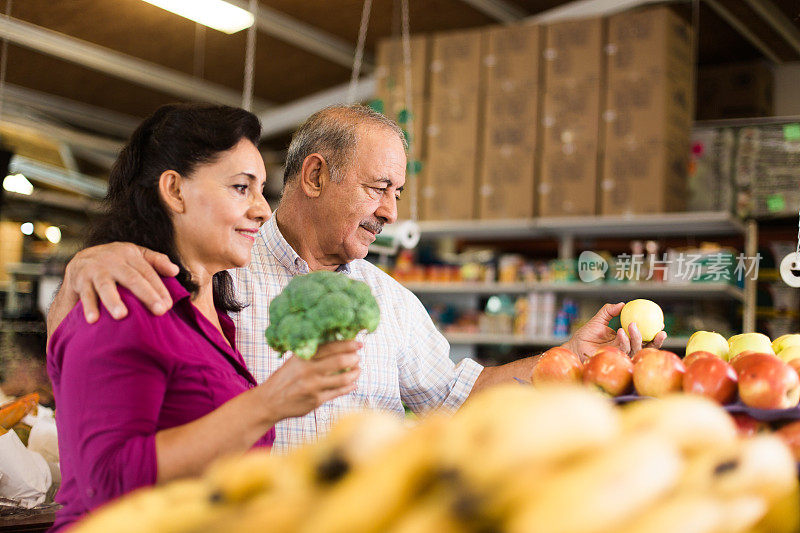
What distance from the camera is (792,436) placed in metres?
1.14

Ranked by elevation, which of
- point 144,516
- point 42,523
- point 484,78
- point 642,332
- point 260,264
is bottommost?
point 42,523

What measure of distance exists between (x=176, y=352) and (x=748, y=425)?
95 centimetres

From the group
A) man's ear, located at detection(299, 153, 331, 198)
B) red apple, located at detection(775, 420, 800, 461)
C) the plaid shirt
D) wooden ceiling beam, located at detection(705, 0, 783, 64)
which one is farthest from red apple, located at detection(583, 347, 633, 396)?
wooden ceiling beam, located at detection(705, 0, 783, 64)

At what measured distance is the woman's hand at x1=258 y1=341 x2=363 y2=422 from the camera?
1263mm

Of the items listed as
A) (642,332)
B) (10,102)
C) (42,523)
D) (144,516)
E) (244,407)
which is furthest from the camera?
(10,102)

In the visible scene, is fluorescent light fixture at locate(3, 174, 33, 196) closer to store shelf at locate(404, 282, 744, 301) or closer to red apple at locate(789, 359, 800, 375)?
store shelf at locate(404, 282, 744, 301)

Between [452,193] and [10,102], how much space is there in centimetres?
430

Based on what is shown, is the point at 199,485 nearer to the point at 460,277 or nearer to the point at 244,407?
the point at 244,407

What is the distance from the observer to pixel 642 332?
189cm

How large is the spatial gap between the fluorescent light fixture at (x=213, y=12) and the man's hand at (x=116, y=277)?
2.66 metres

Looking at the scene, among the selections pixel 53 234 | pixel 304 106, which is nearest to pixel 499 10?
pixel 304 106

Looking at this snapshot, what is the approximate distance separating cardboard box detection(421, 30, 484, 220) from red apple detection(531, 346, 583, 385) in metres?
4.08

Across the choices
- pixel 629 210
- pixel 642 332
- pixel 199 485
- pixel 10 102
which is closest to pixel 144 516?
pixel 199 485

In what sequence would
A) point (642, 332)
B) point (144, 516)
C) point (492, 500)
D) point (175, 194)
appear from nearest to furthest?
point (492, 500) → point (144, 516) → point (175, 194) → point (642, 332)
